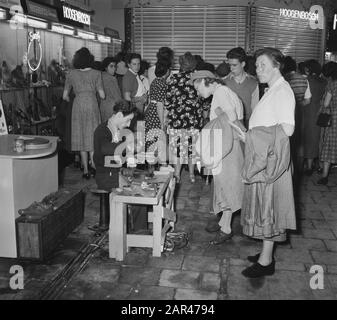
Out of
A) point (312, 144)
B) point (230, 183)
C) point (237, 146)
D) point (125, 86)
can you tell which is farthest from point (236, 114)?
point (312, 144)

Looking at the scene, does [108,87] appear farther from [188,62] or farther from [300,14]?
[300,14]

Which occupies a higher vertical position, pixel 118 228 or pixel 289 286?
pixel 118 228

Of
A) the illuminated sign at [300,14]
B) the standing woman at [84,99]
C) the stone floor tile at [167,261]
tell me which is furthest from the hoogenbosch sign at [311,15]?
the stone floor tile at [167,261]

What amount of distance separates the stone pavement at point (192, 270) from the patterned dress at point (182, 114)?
4.66 feet

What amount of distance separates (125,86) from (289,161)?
4103 mm

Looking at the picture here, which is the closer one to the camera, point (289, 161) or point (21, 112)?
point (289, 161)

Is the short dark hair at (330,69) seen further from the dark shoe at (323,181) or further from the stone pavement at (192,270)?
the stone pavement at (192,270)

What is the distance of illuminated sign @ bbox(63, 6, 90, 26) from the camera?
6918 mm

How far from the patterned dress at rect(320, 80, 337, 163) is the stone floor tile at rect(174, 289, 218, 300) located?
4.35 metres

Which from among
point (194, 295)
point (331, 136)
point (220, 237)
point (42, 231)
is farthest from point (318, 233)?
point (42, 231)

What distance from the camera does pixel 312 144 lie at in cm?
769

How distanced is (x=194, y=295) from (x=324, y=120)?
4538 mm

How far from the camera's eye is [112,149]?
15.2 feet
